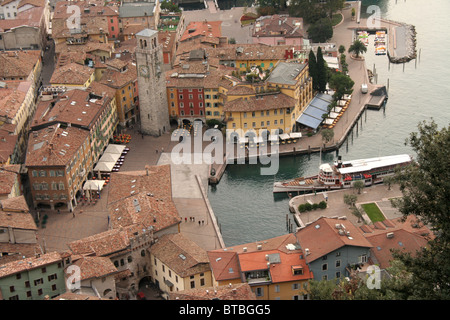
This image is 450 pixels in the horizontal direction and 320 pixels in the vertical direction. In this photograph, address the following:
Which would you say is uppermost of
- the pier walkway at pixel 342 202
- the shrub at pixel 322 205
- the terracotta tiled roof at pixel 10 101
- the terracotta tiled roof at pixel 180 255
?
the terracotta tiled roof at pixel 10 101

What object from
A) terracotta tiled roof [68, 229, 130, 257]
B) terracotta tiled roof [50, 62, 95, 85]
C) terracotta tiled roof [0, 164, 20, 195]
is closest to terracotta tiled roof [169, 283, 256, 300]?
terracotta tiled roof [68, 229, 130, 257]

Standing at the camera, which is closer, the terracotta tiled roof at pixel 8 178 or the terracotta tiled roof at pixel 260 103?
the terracotta tiled roof at pixel 8 178

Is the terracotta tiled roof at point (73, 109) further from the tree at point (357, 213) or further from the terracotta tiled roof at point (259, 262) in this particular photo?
the tree at point (357, 213)

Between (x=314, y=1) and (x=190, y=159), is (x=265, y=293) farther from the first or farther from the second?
(x=314, y=1)

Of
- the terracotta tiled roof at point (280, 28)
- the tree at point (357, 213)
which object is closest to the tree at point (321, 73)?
the terracotta tiled roof at point (280, 28)

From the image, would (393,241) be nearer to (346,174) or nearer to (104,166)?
(346,174)

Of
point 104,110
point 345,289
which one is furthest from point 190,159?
point 345,289

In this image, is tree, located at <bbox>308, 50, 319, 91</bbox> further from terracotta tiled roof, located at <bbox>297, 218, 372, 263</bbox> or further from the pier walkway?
terracotta tiled roof, located at <bbox>297, 218, 372, 263</bbox>

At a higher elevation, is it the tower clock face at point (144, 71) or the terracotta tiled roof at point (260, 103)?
the tower clock face at point (144, 71)
